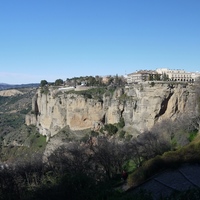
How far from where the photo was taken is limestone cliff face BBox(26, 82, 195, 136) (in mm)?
50938

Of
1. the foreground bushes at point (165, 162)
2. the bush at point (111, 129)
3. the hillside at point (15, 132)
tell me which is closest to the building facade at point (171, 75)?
the bush at point (111, 129)

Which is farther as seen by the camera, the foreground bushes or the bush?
the bush

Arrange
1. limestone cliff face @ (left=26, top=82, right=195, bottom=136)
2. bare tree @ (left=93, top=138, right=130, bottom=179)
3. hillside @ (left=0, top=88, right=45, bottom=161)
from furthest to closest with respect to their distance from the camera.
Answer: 1. hillside @ (left=0, top=88, right=45, bottom=161)
2. limestone cliff face @ (left=26, top=82, right=195, bottom=136)
3. bare tree @ (left=93, top=138, right=130, bottom=179)

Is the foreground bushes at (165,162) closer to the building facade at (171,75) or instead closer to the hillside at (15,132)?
the hillside at (15,132)

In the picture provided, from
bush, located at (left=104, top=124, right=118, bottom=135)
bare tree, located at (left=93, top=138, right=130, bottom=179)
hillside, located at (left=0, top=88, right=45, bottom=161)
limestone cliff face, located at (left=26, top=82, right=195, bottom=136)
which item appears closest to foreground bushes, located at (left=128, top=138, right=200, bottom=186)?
bare tree, located at (left=93, top=138, right=130, bottom=179)

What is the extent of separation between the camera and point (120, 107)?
2397 inches

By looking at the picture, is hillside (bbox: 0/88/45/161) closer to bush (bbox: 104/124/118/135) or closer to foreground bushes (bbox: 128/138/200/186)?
bush (bbox: 104/124/118/135)

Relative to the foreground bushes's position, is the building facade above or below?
above

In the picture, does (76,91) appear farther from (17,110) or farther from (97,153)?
(17,110)

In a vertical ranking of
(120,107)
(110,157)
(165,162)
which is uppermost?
(120,107)

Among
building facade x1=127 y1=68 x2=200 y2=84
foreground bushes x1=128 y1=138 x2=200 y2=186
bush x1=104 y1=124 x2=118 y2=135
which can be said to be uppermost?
building facade x1=127 y1=68 x2=200 y2=84

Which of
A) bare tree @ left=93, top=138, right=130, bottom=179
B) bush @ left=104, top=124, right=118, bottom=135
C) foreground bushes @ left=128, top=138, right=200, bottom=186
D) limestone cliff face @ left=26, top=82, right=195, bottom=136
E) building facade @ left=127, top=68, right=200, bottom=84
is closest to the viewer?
foreground bushes @ left=128, top=138, right=200, bottom=186

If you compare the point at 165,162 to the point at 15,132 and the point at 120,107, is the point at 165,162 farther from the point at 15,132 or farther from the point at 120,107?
the point at 15,132

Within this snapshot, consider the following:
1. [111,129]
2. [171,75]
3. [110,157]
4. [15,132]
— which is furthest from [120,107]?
[15,132]
